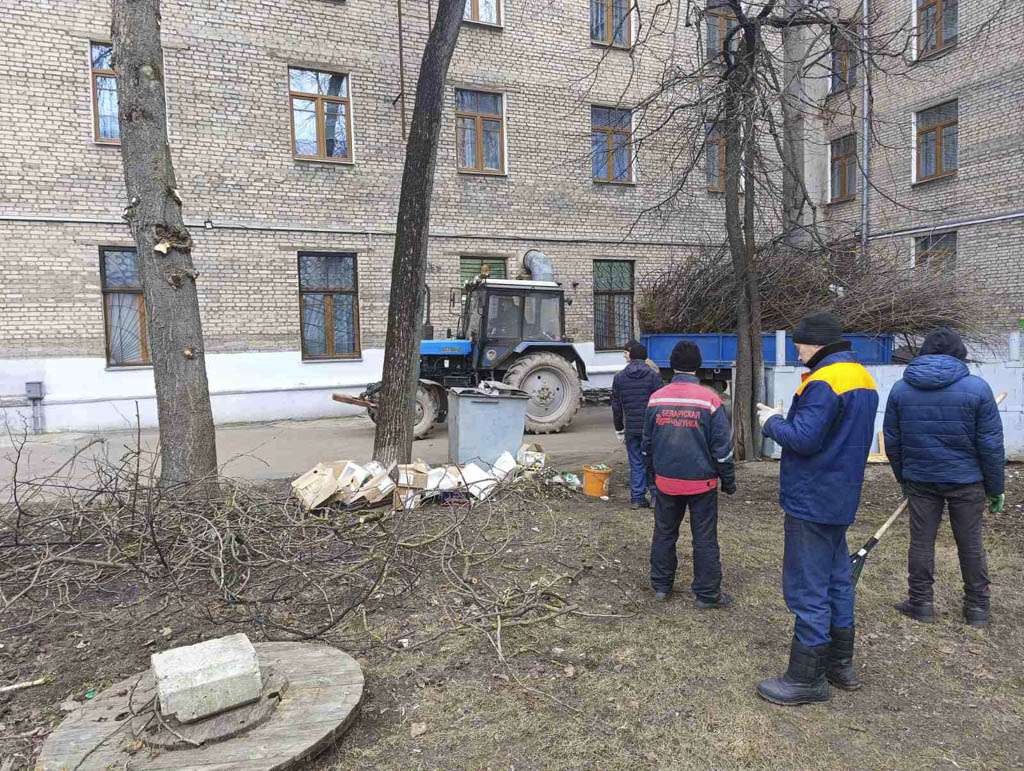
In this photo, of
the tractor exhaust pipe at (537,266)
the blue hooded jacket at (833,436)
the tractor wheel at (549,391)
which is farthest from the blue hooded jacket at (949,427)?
the tractor exhaust pipe at (537,266)

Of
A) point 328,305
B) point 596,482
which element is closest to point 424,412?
point 596,482

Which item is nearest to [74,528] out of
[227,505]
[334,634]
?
[227,505]

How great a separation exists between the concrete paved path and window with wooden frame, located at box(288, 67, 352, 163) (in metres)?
5.10

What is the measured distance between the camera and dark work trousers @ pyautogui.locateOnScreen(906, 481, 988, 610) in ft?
12.4

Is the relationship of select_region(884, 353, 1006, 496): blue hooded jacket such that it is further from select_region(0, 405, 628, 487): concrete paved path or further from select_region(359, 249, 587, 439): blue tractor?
select_region(359, 249, 587, 439): blue tractor

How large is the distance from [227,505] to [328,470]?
3.07ft

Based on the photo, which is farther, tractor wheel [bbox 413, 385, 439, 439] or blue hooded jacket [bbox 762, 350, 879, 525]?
tractor wheel [bbox 413, 385, 439, 439]

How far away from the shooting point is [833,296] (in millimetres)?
8727

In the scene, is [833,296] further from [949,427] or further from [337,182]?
[337,182]

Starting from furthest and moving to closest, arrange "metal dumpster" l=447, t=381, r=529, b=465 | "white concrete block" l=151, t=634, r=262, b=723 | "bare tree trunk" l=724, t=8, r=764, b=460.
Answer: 1. "bare tree trunk" l=724, t=8, r=764, b=460
2. "metal dumpster" l=447, t=381, r=529, b=465
3. "white concrete block" l=151, t=634, r=262, b=723

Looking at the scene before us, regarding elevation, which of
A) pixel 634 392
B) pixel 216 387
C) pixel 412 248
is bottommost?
pixel 216 387

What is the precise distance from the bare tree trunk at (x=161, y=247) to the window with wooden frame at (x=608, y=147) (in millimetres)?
10666

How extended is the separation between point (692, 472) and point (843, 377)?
1189mm

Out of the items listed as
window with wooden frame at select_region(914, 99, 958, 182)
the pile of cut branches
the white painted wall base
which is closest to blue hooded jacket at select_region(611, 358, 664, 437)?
the pile of cut branches
